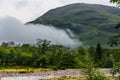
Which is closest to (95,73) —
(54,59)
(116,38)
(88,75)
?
(88,75)

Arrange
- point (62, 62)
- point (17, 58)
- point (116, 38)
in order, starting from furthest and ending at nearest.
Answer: point (17, 58) < point (62, 62) < point (116, 38)

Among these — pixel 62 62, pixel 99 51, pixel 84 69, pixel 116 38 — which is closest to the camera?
pixel 116 38

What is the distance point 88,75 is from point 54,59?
437 feet

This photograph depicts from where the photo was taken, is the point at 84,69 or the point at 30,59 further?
the point at 30,59

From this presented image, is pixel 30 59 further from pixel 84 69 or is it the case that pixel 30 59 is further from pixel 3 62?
pixel 84 69

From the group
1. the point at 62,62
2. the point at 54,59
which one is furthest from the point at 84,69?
the point at 54,59

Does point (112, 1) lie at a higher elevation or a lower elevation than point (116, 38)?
higher

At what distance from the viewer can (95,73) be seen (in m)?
34.4

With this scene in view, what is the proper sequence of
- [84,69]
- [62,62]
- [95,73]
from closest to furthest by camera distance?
[95,73] → [84,69] → [62,62]

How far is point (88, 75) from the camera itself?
1432 inches

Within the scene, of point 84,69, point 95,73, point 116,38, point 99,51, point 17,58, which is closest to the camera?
point 116,38

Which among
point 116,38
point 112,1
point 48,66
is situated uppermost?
point 112,1

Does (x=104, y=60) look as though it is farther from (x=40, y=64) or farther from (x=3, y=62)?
(x=3, y=62)

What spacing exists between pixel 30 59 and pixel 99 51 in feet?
142
